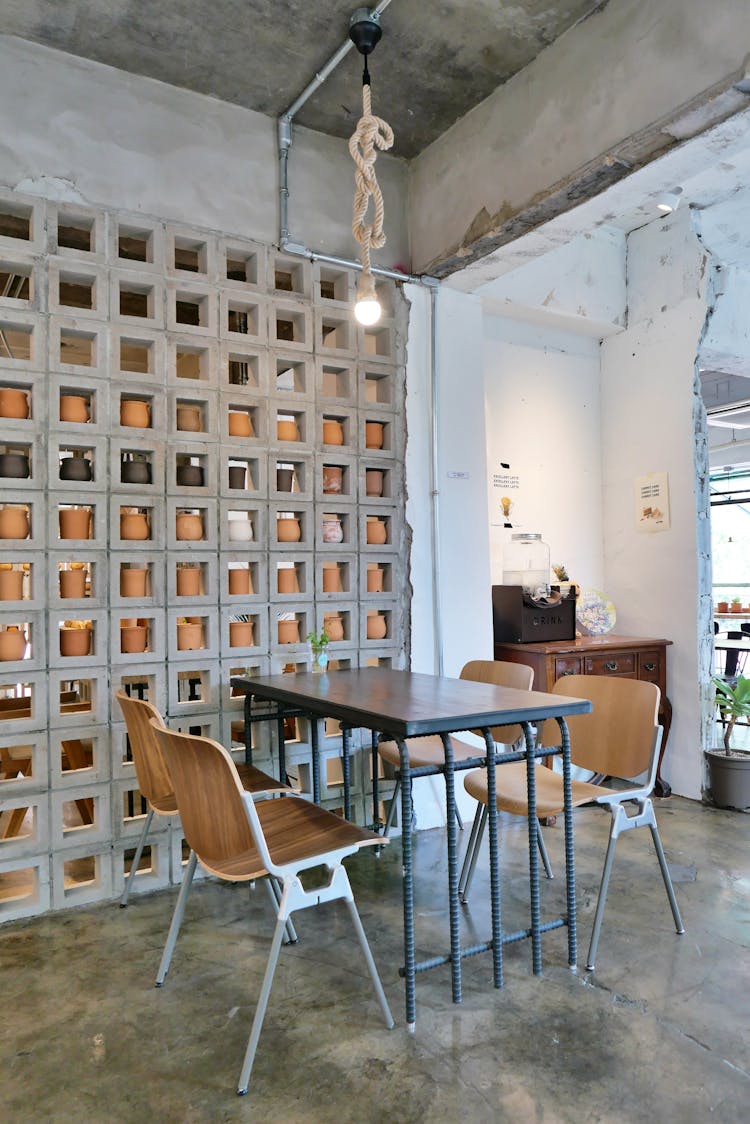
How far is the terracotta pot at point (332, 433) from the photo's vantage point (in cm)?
366

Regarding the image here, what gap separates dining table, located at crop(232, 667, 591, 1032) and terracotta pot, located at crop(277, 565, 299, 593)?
746mm

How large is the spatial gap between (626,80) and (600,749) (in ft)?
7.97

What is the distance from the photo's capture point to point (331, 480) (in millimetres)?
3674

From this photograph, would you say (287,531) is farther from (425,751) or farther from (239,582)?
(425,751)

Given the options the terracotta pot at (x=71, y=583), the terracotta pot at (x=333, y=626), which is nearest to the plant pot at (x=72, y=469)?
the terracotta pot at (x=71, y=583)

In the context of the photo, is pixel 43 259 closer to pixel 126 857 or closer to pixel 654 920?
pixel 126 857

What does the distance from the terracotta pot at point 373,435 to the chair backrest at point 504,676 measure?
46.6 inches

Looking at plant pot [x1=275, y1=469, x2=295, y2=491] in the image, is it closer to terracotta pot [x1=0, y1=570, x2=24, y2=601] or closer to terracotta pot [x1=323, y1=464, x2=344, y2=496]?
terracotta pot [x1=323, y1=464, x2=344, y2=496]

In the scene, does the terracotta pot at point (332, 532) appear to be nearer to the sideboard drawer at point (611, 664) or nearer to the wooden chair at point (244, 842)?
the sideboard drawer at point (611, 664)

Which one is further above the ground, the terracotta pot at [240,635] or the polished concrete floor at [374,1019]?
the terracotta pot at [240,635]

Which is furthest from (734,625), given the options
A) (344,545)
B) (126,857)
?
(126,857)

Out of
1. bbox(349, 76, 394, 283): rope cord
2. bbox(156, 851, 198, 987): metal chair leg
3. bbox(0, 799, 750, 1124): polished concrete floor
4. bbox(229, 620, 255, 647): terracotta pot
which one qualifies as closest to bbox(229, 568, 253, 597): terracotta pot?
bbox(229, 620, 255, 647): terracotta pot

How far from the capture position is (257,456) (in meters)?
3.42

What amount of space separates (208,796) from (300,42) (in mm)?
2901
